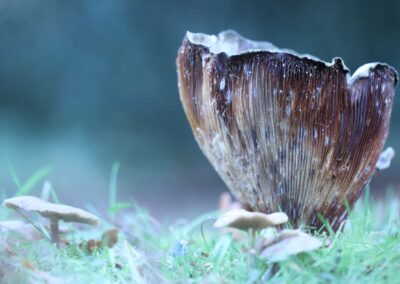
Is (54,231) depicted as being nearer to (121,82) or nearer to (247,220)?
(247,220)

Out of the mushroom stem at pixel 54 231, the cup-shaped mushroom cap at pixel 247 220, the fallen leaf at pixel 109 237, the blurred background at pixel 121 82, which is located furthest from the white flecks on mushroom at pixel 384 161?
the blurred background at pixel 121 82

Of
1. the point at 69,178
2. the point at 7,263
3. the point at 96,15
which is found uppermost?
the point at 96,15

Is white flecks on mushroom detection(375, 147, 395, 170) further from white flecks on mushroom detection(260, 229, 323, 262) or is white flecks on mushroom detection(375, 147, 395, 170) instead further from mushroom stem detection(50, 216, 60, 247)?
mushroom stem detection(50, 216, 60, 247)

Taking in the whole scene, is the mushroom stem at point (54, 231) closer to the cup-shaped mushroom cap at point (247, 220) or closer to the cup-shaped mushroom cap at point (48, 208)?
the cup-shaped mushroom cap at point (48, 208)

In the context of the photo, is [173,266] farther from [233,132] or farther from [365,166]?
[365,166]

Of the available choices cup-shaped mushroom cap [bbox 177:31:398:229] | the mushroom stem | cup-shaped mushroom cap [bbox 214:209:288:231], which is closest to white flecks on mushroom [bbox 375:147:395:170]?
cup-shaped mushroom cap [bbox 177:31:398:229]

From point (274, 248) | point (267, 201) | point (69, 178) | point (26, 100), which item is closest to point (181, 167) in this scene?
point (69, 178)
